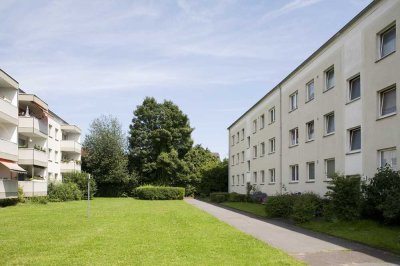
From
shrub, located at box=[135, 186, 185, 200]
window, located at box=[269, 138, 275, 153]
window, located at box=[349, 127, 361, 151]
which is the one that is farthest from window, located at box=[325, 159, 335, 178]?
shrub, located at box=[135, 186, 185, 200]

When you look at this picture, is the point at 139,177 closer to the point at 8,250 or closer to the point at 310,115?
the point at 310,115

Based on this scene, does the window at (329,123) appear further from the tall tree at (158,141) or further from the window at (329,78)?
the tall tree at (158,141)

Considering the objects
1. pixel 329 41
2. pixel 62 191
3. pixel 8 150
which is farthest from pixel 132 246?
pixel 62 191

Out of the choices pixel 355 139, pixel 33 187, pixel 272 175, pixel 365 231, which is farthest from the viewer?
pixel 272 175

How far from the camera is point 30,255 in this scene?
425 inches

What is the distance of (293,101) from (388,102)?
45.6 feet

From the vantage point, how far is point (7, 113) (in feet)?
105

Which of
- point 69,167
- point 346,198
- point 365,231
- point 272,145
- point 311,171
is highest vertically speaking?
point 272,145

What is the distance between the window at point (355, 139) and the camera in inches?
854

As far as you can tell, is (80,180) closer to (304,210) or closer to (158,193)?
(158,193)

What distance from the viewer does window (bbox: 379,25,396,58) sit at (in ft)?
61.3

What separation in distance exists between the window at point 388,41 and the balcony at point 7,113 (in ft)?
79.9

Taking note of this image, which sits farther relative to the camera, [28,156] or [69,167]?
[69,167]

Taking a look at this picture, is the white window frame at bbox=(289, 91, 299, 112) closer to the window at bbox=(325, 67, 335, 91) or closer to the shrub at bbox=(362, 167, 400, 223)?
the window at bbox=(325, 67, 335, 91)
